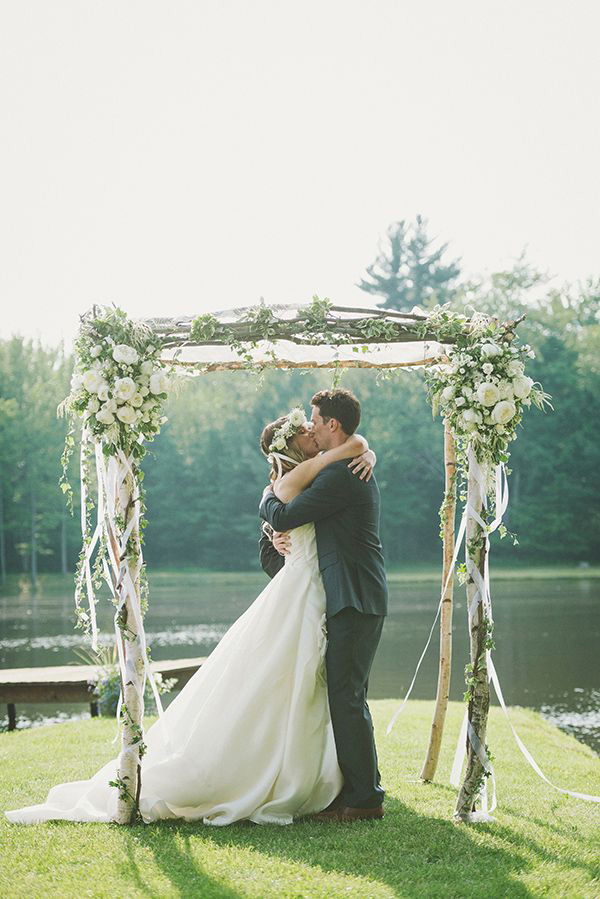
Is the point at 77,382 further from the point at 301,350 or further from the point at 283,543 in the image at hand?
the point at 301,350

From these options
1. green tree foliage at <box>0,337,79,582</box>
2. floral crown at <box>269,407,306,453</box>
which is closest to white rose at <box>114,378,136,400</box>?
floral crown at <box>269,407,306,453</box>

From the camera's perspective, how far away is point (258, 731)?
5531 mm

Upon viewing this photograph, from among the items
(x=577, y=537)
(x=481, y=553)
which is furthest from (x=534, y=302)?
(x=481, y=553)

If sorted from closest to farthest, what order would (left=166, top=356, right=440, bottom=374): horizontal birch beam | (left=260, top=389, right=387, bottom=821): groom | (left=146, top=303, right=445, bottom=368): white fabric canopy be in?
(left=260, top=389, right=387, bottom=821): groom, (left=146, top=303, right=445, bottom=368): white fabric canopy, (left=166, top=356, right=440, bottom=374): horizontal birch beam

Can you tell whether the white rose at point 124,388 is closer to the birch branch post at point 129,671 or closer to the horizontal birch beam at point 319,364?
the birch branch post at point 129,671

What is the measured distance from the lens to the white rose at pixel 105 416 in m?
5.45

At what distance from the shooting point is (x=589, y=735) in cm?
1025

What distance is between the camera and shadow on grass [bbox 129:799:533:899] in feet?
14.4

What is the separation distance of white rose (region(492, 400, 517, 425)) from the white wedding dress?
1409 millimetres

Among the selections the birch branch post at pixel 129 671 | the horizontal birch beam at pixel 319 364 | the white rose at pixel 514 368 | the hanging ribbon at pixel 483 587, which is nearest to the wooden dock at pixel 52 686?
the horizontal birch beam at pixel 319 364

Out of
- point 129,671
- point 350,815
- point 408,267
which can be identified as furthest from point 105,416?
point 408,267

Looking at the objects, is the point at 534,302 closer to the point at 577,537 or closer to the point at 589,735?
the point at 577,537

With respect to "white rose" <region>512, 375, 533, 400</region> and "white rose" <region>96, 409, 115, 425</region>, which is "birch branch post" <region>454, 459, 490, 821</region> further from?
"white rose" <region>96, 409, 115, 425</region>

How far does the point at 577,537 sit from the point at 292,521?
41.9 m
